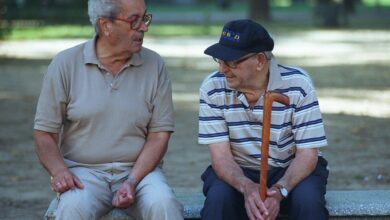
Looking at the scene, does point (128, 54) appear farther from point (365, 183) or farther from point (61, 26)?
point (61, 26)

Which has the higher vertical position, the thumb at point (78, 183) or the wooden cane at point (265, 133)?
the wooden cane at point (265, 133)

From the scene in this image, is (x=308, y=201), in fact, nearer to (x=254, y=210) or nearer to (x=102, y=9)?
(x=254, y=210)

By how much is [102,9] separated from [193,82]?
10.2 metres

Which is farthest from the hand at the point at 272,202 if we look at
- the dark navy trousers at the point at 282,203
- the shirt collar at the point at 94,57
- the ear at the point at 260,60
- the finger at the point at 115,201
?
the shirt collar at the point at 94,57

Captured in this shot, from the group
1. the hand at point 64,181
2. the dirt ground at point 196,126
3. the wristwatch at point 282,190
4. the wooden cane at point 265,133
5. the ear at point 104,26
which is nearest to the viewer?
the wooden cane at point 265,133

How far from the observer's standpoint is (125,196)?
185 inches

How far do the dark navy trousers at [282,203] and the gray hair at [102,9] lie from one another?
Answer: 0.99m

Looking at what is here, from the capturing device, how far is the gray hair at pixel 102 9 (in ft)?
16.0

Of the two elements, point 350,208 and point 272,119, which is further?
point 350,208

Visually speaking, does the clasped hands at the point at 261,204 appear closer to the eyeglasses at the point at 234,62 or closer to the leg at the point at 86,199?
the eyeglasses at the point at 234,62

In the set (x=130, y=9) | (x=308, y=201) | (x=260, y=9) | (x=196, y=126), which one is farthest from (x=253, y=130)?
(x=260, y=9)

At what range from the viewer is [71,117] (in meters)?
4.88

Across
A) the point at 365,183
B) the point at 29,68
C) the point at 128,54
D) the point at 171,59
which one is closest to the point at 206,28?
the point at 171,59

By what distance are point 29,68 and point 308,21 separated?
21237 mm
